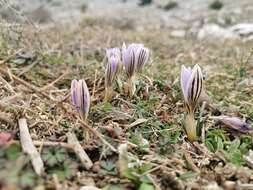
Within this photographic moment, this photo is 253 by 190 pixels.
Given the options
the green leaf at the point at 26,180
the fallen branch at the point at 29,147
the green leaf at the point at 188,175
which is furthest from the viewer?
the green leaf at the point at 188,175

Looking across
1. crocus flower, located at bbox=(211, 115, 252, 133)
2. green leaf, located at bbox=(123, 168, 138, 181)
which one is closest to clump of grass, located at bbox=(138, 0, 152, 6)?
crocus flower, located at bbox=(211, 115, 252, 133)

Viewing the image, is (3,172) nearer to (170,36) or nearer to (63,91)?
(63,91)

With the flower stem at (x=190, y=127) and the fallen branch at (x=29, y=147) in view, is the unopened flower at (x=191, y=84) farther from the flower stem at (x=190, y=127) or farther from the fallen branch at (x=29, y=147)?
the fallen branch at (x=29, y=147)

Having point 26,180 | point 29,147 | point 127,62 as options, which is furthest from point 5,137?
point 127,62

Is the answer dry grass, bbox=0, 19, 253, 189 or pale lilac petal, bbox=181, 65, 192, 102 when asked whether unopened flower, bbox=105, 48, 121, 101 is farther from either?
pale lilac petal, bbox=181, 65, 192, 102

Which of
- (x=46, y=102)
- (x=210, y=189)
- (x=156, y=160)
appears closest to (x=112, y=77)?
(x=46, y=102)

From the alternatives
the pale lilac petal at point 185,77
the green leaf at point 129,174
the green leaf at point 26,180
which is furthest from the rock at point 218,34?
the green leaf at point 26,180
